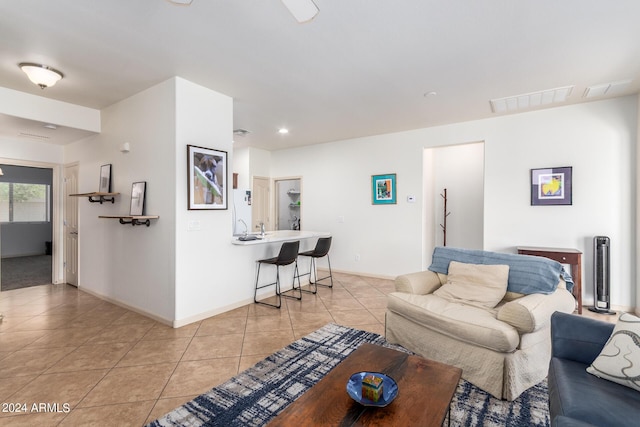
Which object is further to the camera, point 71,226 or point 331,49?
point 71,226

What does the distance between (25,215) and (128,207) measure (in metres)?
6.87


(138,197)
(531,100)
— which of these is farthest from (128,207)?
(531,100)

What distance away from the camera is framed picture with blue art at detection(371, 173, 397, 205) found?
5.34 metres

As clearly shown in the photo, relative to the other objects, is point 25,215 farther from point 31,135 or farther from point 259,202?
point 259,202

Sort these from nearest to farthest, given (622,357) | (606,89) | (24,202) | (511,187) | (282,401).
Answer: (622,357) → (282,401) → (606,89) → (511,187) → (24,202)

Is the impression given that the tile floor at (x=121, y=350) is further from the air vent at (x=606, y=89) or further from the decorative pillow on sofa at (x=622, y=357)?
the air vent at (x=606, y=89)

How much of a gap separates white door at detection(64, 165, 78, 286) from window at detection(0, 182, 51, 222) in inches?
174

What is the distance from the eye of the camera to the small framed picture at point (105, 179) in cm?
395

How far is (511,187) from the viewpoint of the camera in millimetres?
4328

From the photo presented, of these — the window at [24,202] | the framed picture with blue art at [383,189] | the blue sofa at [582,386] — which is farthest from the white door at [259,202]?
the window at [24,202]

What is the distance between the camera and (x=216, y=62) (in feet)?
9.23

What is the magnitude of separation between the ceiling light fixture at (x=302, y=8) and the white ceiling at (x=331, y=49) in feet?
1.82

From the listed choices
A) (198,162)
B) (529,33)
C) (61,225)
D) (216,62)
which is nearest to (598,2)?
Result: (529,33)

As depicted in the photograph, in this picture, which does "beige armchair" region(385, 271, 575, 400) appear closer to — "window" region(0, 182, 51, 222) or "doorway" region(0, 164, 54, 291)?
→ "doorway" region(0, 164, 54, 291)
